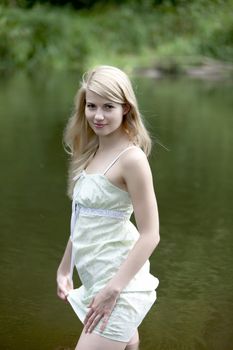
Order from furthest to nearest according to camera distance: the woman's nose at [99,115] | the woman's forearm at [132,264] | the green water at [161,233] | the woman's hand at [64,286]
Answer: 1. the green water at [161,233]
2. the woman's hand at [64,286]
3. the woman's nose at [99,115]
4. the woman's forearm at [132,264]

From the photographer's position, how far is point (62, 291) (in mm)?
2516

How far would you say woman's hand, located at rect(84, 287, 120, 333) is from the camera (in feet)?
7.32

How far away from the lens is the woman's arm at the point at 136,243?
223cm

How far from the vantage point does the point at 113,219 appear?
2.32 m

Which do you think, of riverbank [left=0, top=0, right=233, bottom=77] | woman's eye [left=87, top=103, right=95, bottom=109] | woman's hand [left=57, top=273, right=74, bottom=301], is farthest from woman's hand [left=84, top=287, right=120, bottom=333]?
riverbank [left=0, top=0, right=233, bottom=77]

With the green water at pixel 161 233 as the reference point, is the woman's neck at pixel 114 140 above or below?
above

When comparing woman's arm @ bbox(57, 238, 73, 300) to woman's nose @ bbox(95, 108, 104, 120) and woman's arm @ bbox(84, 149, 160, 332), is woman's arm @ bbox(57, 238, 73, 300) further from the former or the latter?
woman's nose @ bbox(95, 108, 104, 120)

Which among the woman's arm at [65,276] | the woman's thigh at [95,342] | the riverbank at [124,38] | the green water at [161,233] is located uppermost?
the woman's arm at [65,276]

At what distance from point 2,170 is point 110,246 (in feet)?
13.1

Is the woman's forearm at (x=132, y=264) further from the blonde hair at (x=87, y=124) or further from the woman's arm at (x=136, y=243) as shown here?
the blonde hair at (x=87, y=124)

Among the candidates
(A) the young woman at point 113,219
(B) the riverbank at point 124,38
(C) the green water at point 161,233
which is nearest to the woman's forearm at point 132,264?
(A) the young woman at point 113,219

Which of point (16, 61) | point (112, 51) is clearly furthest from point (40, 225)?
point (112, 51)

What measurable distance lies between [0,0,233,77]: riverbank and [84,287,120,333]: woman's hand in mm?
15399

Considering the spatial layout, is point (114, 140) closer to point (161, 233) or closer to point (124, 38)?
point (161, 233)
